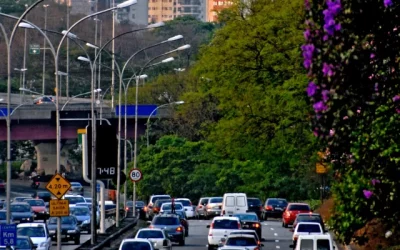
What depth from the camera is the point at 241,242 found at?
38562mm

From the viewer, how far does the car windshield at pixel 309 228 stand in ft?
148

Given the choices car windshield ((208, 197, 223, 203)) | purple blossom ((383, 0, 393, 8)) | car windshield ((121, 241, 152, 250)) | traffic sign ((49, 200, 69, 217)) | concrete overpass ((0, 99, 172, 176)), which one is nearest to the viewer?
purple blossom ((383, 0, 393, 8))

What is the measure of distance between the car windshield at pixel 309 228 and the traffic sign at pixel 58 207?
12.2 meters

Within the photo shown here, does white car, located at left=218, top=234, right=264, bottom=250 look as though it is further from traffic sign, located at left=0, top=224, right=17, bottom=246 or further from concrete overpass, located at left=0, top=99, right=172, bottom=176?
concrete overpass, located at left=0, top=99, right=172, bottom=176

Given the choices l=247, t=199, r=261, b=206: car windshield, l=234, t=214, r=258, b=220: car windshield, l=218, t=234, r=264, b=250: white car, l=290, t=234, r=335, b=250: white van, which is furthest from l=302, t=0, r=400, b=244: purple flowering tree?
l=247, t=199, r=261, b=206: car windshield

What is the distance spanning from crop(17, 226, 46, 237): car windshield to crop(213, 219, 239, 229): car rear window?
6.69 meters

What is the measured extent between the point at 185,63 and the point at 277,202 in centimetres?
7376

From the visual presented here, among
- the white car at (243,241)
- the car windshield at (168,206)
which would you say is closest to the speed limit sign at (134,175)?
the car windshield at (168,206)

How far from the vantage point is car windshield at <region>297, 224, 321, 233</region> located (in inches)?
1777

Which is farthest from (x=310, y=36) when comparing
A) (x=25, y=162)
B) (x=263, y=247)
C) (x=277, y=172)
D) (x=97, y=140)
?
(x=25, y=162)

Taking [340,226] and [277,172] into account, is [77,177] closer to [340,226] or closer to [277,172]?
[277,172]

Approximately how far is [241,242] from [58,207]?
20.6ft

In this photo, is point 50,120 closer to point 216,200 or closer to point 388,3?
point 216,200

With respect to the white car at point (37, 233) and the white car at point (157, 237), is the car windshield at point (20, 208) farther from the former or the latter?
the white car at point (157, 237)
